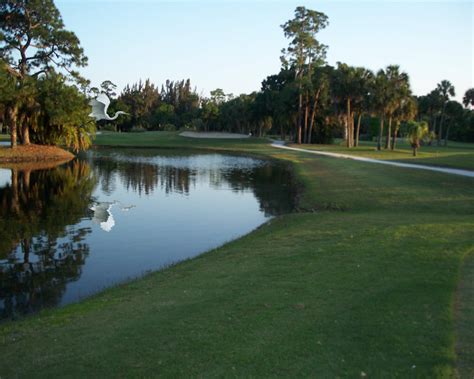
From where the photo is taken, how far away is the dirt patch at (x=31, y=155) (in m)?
41.0

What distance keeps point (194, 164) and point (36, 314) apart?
34.0 m

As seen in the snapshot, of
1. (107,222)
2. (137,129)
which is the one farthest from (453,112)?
(107,222)

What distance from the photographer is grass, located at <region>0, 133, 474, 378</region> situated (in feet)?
18.8

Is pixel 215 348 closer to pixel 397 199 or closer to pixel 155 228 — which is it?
pixel 155 228

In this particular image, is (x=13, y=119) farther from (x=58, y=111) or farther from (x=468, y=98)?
(x=468, y=98)

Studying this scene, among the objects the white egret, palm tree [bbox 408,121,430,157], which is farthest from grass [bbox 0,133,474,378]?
the white egret

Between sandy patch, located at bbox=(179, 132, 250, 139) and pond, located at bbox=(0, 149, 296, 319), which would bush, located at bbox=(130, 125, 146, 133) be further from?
pond, located at bbox=(0, 149, 296, 319)

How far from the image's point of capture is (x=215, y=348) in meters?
6.11

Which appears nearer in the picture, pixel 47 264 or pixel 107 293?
pixel 107 293

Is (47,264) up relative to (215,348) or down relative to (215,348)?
down

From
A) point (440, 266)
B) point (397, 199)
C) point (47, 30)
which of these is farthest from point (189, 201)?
point (47, 30)

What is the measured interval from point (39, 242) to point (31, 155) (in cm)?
3215

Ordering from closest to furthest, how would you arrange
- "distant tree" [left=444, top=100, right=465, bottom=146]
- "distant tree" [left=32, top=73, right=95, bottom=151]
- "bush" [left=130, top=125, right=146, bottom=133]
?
"distant tree" [left=32, top=73, right=95, bottom=151]
"distant tree" [left=444, top=100, right=465, bottom=146]
"bush" [left=130, top=125, right=146, bottom=133]

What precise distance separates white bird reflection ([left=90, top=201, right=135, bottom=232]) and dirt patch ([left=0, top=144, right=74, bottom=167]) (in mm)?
21212
